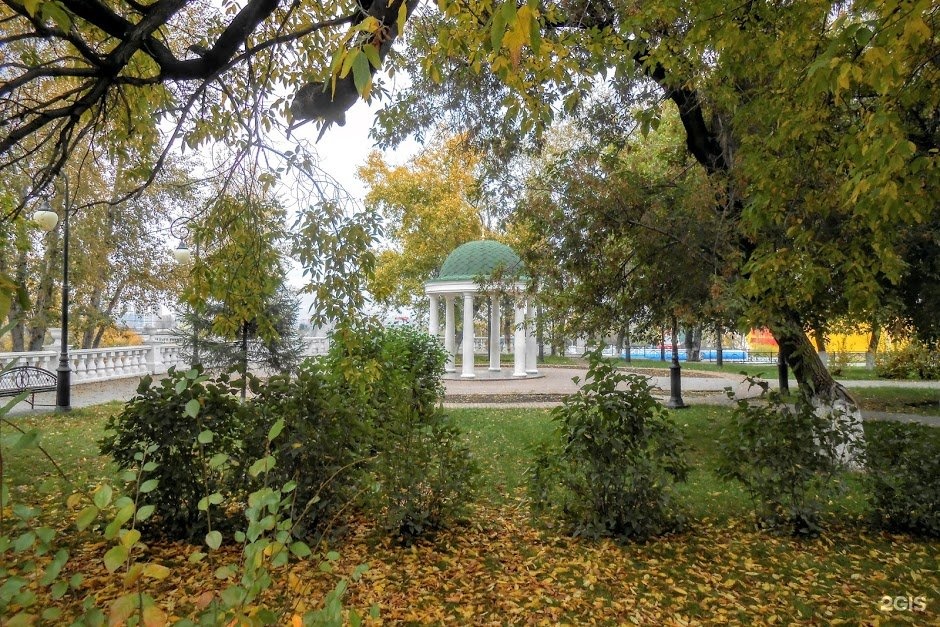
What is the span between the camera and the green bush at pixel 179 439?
4191 mm

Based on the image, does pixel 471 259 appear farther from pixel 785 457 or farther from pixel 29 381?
pixel 785 457

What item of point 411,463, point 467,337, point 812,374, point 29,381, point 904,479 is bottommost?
point 904,479

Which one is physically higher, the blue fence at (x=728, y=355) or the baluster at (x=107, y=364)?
the baluster at (x=107, y=364)

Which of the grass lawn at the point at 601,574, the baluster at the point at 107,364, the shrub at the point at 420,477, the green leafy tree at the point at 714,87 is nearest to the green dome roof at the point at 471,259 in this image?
the baluster at the point at 107,364

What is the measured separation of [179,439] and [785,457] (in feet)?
15.4

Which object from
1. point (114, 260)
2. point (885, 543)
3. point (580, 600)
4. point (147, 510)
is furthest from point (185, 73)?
point (114, 260)

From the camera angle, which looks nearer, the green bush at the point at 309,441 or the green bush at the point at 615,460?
the green bush at the point at 309,441

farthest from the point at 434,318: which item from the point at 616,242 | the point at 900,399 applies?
the point at 616,242

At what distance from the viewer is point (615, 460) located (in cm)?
448

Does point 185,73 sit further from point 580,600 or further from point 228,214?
point 580,600

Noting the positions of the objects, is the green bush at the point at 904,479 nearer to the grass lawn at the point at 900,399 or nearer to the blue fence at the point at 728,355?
the grass lawn at the point at 900,399

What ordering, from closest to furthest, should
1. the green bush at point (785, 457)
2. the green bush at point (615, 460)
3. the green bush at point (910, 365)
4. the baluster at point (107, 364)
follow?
1. the green bush at point (615, 460)
2. the green bush at point (785, 457)
3. the baluster at point (107, 364)
4. the green bush at point (910, 365)

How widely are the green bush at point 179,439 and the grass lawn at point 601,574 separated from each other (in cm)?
30

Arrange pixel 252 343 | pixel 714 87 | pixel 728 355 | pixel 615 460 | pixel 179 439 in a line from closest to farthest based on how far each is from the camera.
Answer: pixel 179 439
pixel 615 460
pixel 714 87
pixel 252 343
pixel 728 355
